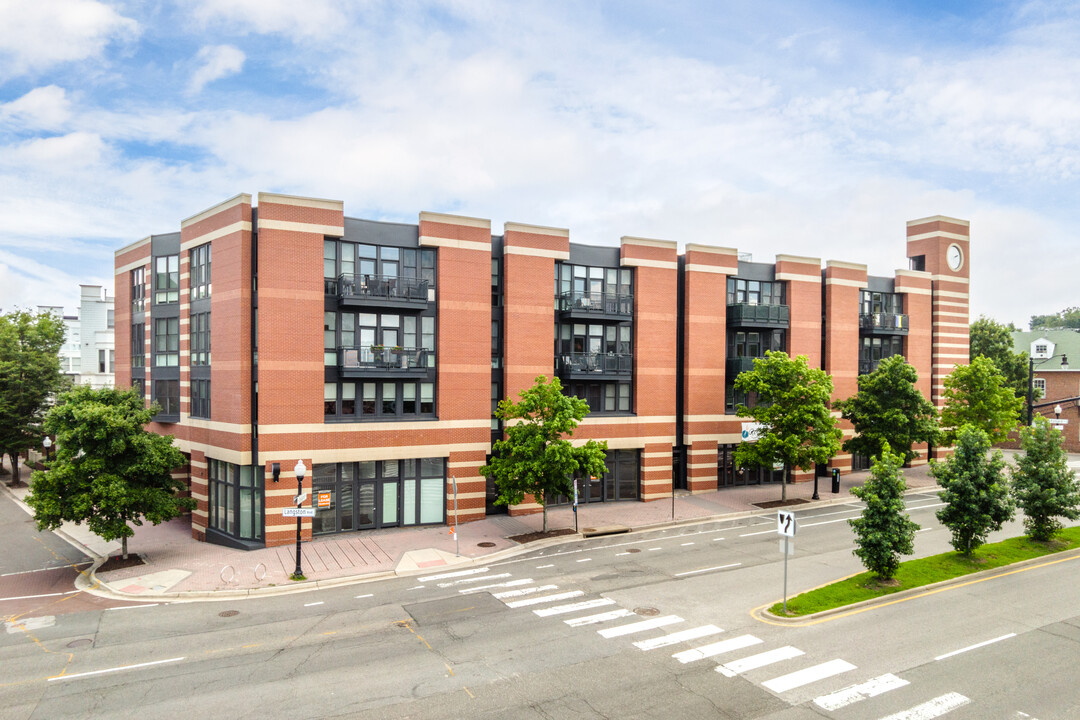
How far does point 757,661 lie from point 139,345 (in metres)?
33.6

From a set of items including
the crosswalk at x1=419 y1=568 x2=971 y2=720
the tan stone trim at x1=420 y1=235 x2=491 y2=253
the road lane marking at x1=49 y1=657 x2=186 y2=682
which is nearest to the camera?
the crosswalk at x1=419 y1=568 x2=971 y2=720

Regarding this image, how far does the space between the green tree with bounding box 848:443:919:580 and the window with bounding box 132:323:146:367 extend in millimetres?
33710

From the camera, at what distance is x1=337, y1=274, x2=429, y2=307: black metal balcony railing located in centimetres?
2802

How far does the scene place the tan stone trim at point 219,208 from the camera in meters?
26.9

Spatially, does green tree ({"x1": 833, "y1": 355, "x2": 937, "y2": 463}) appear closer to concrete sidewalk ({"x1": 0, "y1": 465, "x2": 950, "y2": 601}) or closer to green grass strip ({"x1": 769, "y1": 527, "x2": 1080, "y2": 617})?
concrete sidewalk ({"x1": 0, "y1": 465, "x2": 950, "y2": 601})

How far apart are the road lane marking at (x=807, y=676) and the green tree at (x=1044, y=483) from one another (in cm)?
1413

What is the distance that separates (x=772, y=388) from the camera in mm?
33969

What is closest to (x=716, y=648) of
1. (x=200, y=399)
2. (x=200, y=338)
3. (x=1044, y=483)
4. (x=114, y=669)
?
(x=114, y=669)

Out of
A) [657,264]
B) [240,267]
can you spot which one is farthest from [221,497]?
[657,264]

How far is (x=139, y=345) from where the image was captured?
3481 centimetres

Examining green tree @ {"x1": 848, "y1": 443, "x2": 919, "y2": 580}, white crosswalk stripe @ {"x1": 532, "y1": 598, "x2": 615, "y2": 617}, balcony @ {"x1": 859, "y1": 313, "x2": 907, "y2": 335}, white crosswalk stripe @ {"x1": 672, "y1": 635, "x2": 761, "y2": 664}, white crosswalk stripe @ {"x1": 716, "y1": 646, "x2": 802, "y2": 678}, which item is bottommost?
white crosswalk stripe @ {"x1": 532, "y1": 598, "x2": 615, "y2": 617}

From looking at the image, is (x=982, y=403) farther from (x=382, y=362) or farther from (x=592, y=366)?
(x=382, y=362)

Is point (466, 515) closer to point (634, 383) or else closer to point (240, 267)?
point (634, 383)

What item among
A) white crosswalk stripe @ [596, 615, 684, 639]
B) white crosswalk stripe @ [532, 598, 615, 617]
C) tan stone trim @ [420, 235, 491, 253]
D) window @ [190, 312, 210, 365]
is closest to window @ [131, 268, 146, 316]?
window @ [190, 312, 210, 365]
